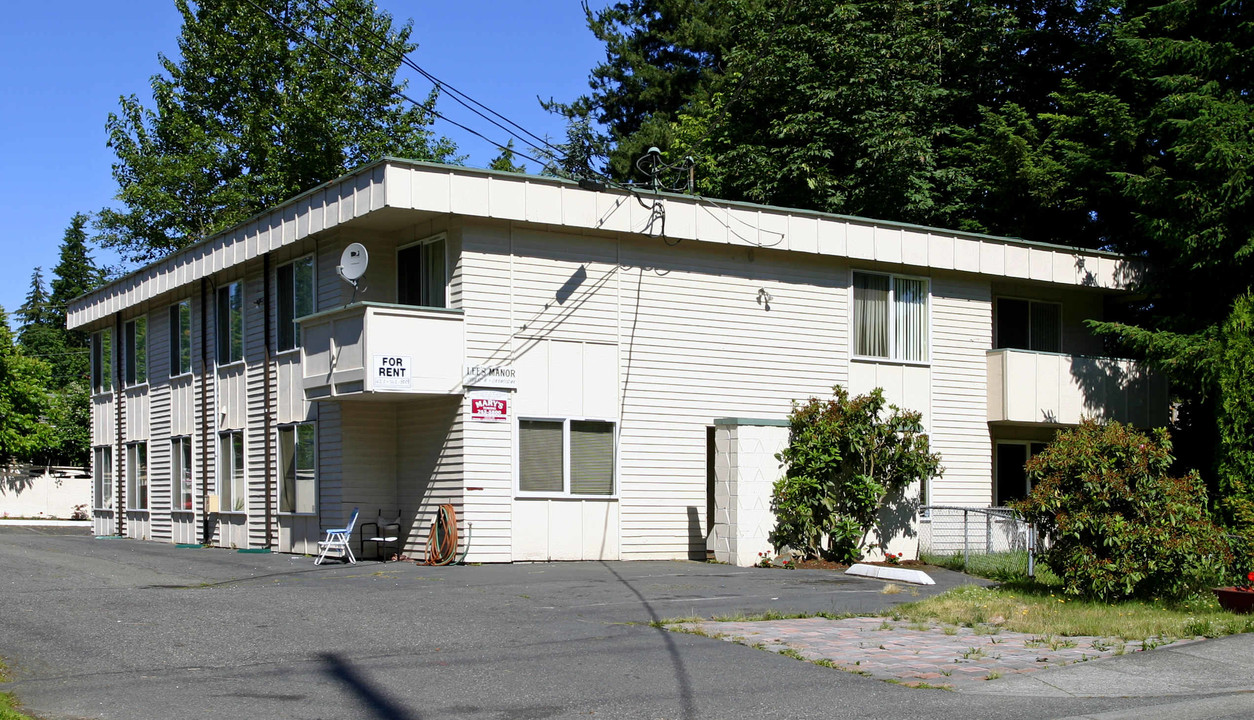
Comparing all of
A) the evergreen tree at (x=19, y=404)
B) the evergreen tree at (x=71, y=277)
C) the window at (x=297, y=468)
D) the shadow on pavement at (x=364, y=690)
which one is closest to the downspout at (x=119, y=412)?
the window at (x=297, y=468)

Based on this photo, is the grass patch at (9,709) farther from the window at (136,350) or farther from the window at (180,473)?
the window at (136,350)

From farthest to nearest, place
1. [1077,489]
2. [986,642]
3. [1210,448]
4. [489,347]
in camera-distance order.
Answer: [1210,448] < [489,347] < [1077,489] < [986,642]

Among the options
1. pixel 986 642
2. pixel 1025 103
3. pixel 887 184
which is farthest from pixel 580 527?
pixel 1025 103

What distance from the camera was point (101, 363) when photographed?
103 feet

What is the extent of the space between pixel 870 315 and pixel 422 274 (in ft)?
27.7

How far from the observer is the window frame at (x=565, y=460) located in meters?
18.9

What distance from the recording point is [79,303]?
3145cm

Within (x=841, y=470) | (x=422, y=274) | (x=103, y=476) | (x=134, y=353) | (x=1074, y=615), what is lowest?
(x=1074, y=615)

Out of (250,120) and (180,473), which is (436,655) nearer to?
(180,473)

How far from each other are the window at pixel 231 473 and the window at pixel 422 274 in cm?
583

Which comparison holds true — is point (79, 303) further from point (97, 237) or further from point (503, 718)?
point (503, 718)

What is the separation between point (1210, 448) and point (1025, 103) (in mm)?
12326

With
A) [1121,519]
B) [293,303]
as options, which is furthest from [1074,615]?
[293,303]

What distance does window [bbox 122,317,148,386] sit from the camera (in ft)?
94.5
